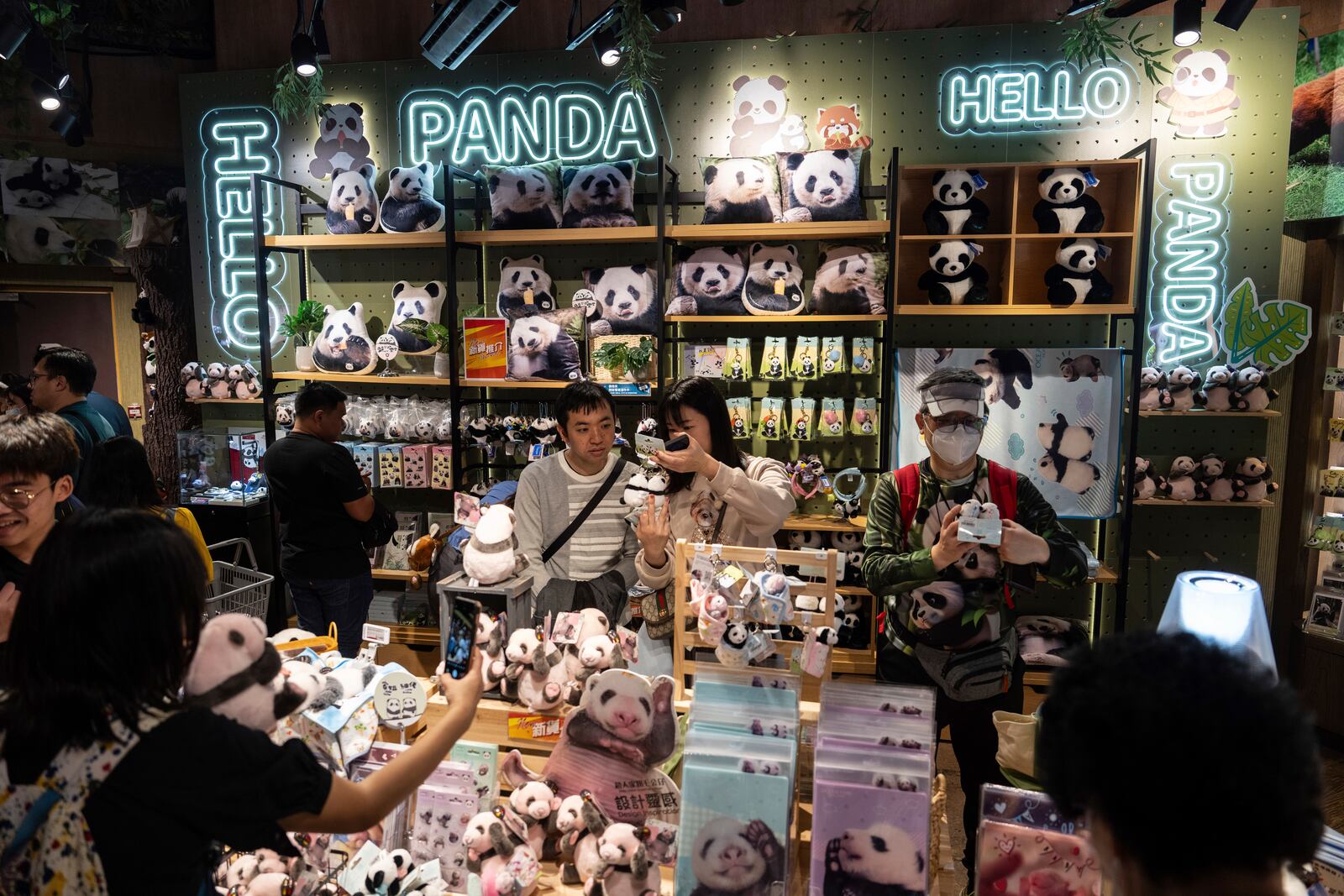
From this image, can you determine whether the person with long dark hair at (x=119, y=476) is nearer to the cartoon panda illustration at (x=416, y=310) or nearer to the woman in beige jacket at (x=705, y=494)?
the woman in beige jacket at (x=705, y=494)

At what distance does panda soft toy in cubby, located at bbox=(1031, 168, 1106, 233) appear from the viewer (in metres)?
3.94

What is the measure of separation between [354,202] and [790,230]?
230 centimetres

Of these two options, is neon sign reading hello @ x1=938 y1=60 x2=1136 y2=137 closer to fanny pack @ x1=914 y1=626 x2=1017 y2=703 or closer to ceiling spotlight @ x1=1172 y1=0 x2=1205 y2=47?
ceiling spotlight @ x1=1172 y1=0 x2=1205 y2=47

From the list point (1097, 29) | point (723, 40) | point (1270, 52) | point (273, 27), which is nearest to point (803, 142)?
point (723, 40)

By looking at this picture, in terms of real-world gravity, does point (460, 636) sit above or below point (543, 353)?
below

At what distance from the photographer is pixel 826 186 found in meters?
4.09

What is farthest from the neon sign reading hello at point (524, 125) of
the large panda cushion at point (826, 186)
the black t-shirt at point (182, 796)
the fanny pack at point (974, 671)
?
the black t-shirt at point (182, 796)

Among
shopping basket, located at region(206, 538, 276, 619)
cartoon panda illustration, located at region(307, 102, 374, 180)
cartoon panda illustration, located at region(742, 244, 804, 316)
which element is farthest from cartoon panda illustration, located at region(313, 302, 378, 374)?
cartoon panda illustration, located at region(742, 244, 804, 316)

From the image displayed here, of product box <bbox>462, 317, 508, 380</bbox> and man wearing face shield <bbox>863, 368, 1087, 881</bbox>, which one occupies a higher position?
product box <bbox>462, 317, 508, 380</bbox>

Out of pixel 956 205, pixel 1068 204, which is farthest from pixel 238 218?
pixel 1068 204

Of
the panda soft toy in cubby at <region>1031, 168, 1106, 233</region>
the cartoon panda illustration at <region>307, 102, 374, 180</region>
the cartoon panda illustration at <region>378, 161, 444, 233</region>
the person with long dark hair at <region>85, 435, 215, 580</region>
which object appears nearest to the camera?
the person with long dark hair at <region>85, 435, 215, 580</region>

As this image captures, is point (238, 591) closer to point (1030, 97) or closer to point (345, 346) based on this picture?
point (345, 346)

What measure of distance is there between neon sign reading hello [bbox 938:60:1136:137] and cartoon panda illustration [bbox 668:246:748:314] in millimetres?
1223

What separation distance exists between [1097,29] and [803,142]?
1367 millimetres
